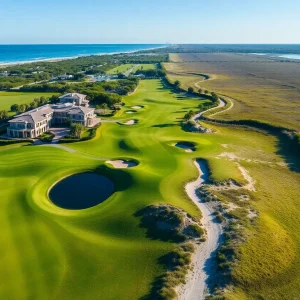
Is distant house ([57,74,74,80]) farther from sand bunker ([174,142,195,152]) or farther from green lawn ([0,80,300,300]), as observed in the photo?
sand bunker ([174,142,195,152])

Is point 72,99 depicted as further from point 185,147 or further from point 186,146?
point 185,147

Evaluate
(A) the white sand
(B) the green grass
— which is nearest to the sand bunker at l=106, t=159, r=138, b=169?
(A) the white sand

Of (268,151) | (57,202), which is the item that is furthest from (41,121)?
(268,151)

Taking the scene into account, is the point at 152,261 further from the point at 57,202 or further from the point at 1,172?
the point at 1,172

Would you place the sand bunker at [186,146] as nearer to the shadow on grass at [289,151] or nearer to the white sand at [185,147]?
the white sand at [185,147]

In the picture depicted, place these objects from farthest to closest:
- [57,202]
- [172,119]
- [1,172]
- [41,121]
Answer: [172,119] → [41,121] → [1,172] → [57,202]
